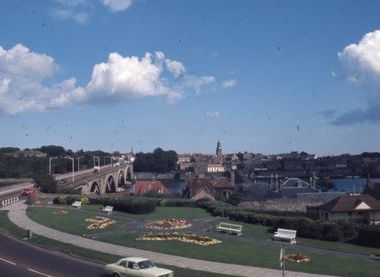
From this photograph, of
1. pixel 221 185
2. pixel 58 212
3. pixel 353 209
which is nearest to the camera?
pixel 58 212

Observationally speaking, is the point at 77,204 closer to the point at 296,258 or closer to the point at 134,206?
the point at 134,206

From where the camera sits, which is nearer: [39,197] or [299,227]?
[299,227]

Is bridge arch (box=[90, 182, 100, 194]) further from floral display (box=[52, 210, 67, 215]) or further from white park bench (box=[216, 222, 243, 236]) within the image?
white park bench (box=[216, 222, 243, 236])

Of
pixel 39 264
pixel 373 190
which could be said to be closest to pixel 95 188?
pixel 373 190

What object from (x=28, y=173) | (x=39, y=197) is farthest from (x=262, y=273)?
(x=28, y=173)

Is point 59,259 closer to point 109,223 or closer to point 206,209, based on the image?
point 109,223

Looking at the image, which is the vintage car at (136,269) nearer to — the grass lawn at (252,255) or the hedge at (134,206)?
the grass lawn at (252,255)
